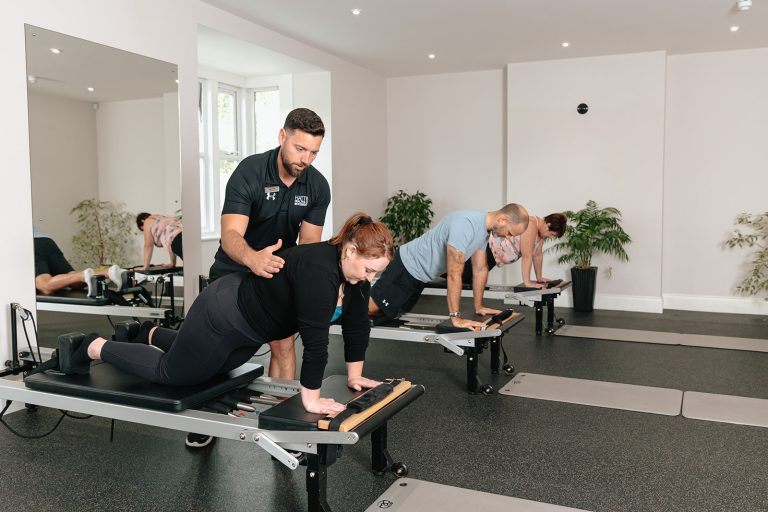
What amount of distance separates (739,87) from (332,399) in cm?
561

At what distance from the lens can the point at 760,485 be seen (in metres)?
2.34

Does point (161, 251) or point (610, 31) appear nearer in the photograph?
point (161, 251)

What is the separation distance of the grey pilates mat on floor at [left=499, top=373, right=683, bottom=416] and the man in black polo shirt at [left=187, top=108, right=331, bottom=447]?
1.45 m

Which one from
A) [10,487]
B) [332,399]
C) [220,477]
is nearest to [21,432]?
[10,487]

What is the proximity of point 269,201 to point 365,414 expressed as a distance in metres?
1.01

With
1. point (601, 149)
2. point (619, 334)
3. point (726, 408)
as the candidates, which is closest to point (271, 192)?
point (726, 408)

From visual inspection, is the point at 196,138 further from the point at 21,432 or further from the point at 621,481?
the point at 621,481

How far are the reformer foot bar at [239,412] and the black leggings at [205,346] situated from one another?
51 mm

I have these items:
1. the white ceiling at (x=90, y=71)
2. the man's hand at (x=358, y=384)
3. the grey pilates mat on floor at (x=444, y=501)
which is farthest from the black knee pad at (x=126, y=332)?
the white ceiling at (x=90, y=71)

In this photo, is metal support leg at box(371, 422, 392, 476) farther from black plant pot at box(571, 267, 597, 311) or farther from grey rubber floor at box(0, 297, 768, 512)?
black plant pot at box(571, 267, 597, 311)

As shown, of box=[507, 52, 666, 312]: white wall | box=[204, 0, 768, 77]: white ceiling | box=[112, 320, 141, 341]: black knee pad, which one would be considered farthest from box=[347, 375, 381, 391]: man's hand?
box=[507, 52, 666, 312]: white wall

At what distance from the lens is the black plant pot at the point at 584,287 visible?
6.17 meters

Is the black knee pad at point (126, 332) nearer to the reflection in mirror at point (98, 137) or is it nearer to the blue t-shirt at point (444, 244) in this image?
the reflection in mirror at point (98, 137)

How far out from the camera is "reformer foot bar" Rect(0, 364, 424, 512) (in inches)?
76.3
